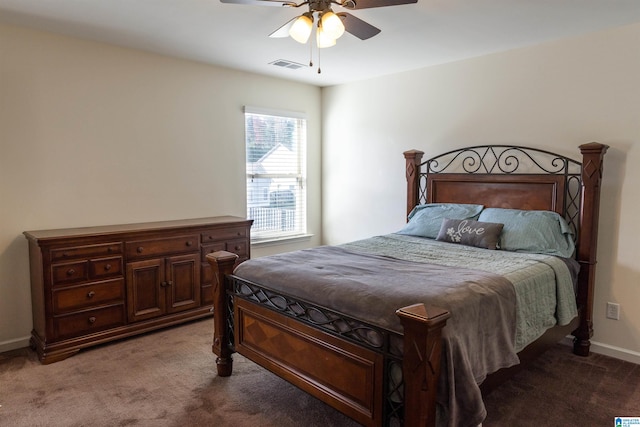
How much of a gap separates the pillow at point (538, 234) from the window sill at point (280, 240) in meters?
2.50

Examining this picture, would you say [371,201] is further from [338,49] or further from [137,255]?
[137,255]

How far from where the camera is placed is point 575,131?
3.30 m

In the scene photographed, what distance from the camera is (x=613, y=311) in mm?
3184

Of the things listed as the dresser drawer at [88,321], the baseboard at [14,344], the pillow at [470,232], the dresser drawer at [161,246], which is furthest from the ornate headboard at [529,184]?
the baseboard at [14,344]

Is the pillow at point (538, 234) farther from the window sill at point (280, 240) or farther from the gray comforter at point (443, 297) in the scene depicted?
the window sill at point (280, 240)

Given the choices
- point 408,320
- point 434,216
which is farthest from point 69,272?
point 434,216

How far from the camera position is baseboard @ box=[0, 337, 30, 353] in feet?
10.5

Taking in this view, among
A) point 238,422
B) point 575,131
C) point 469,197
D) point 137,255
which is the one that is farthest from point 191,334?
point 575,131

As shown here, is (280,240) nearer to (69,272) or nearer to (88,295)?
(88,295)

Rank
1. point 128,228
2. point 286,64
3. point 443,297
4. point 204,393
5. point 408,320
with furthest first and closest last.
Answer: point 286,64 < point 128,228 < point 204,393 < point 443,297 < point 408,320

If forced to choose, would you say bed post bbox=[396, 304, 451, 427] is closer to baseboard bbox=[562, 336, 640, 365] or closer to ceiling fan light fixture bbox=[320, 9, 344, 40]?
ceiling fan light fixture bbox=[320, 9, 344, 40]

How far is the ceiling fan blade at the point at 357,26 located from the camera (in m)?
2.37

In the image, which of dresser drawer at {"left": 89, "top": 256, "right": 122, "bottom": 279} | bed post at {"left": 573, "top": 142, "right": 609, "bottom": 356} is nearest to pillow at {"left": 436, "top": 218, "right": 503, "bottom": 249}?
bed post at {"left": 573, "top": 142, "right": 609, "bottom": 356}

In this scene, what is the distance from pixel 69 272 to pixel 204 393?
54.5 inches
